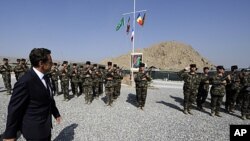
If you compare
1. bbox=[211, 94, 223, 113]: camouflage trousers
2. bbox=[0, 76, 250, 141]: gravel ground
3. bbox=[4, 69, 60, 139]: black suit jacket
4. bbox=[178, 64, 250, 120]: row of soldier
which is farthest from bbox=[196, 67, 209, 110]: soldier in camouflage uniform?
bbox=[4, 69, 60, 139]: black suit jacket

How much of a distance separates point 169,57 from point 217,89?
135m

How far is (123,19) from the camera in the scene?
19375 millimetres

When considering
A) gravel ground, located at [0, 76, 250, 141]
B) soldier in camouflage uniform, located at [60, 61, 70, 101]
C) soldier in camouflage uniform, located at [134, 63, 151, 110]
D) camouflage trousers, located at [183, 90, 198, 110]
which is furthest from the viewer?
soldier in camouflage uniform, located at [60, 61, 70, 101]

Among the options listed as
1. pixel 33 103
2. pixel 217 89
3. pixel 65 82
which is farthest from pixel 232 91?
pixel 33 103

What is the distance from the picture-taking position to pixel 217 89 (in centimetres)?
897

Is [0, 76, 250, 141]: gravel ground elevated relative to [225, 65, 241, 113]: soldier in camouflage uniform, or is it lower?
lower

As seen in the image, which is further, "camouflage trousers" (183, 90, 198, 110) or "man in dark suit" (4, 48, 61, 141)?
"camouflage trousers" (183, 90, 198, 110)

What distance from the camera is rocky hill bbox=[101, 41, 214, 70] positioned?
440 ft

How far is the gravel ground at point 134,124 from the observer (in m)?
6.19

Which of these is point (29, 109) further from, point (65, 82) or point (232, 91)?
point (232, 91)

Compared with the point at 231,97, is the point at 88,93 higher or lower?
higher

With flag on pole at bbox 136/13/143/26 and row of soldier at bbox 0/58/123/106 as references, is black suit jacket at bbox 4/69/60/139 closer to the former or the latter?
row of soldier at bbox 0/58/123/106

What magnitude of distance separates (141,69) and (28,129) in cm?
754

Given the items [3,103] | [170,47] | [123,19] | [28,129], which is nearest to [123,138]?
[28,129]
